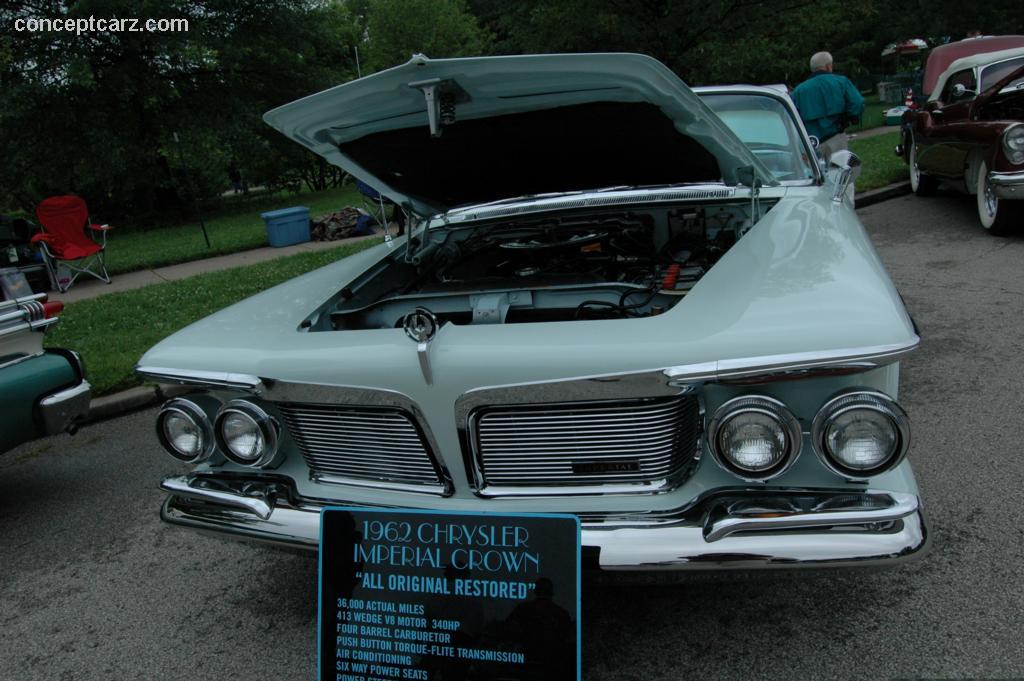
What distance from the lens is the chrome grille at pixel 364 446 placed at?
83.4 inches

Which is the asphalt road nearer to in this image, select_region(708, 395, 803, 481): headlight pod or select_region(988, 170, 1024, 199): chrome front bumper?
select_region(708, 395, 803, 481): headlight pod

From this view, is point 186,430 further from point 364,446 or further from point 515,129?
point 515,129

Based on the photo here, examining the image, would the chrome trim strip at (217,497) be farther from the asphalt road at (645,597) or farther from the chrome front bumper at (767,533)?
the chrome front bumper at (767,533)

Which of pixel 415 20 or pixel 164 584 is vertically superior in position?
pixel 415 20

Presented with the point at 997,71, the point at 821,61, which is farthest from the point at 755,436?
the point at 997,71

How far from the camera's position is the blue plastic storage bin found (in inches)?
435

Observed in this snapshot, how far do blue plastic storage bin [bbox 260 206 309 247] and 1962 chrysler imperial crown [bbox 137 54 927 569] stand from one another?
27.2 ft

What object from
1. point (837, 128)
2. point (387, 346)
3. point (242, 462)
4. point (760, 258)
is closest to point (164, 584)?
point (242, 462)

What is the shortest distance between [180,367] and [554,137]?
62.8 inches

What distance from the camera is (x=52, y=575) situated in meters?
3.07

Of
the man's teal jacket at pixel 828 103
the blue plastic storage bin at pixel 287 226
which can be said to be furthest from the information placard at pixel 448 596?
the blue plastic storage bin at pixel 287 226

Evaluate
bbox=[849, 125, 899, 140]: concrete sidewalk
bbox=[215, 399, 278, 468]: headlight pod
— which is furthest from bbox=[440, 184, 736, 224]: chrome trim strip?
bbox=[849, 125, 899, 140]: concrete sidewalk

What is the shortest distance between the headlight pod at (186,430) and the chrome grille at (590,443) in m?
0.86

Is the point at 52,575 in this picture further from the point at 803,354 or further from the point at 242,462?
the point at 803,354
